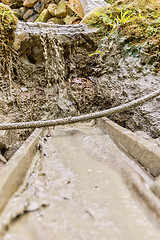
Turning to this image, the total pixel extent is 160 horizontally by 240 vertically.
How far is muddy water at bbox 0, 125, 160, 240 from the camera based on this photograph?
2.19ft

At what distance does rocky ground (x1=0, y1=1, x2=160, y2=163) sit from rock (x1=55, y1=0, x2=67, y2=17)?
438 centimetres

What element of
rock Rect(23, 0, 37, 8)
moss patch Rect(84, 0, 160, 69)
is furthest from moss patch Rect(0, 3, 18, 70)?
rock Rect(23, 0, 37, 8)

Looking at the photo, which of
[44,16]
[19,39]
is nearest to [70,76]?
[19,39]

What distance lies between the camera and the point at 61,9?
6719mm

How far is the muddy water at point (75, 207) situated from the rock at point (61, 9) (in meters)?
7.99

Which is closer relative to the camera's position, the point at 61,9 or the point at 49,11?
the point at 61,9

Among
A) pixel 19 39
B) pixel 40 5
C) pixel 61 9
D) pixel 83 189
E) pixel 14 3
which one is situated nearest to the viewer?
pixel 83 189

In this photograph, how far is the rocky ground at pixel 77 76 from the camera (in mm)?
2812

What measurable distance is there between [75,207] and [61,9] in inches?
341

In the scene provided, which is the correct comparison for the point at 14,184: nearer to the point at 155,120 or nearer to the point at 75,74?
the point at 155,120

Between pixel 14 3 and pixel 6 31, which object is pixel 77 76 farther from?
pixel 14 3

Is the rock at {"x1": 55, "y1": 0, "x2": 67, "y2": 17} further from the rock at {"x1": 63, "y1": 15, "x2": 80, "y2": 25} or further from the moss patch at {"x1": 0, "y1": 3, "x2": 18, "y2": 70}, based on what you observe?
the moss patch at {"x1": 0, "y1": 3, "x2": 18, "y2": 70}

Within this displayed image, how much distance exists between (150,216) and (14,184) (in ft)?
3.07

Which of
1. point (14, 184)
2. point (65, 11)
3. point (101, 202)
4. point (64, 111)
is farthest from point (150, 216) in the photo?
point (65, 11)
